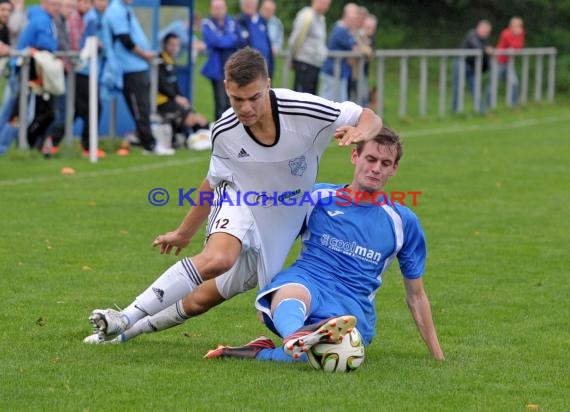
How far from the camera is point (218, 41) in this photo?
65.5 ft

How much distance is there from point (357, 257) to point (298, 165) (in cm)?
60

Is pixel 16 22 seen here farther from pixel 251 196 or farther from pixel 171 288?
pixel 171 288

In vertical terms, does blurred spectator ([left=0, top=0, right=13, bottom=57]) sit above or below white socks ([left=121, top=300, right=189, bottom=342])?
above

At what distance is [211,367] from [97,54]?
11.4 meters

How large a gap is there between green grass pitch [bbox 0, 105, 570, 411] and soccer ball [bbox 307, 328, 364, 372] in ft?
0.27

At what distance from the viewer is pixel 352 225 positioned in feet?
23.5

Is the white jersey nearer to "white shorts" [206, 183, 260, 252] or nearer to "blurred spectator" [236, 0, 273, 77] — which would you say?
"white shorts" [206, 183, 260, 252]

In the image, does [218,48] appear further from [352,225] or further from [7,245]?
[352,225]

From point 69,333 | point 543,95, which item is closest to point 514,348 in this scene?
point 69,333

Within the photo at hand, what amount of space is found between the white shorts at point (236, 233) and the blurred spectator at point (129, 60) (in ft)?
35.9

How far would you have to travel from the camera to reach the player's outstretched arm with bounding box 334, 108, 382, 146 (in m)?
6.51

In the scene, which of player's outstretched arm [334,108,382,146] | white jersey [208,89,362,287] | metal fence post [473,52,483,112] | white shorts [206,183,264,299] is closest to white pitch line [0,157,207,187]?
white shorts [206,183,264,299]

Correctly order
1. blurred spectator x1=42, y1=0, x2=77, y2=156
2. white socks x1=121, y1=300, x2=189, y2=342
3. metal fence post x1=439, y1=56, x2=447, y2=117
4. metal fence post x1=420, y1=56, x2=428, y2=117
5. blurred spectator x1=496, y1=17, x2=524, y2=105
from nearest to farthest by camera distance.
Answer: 1. white socks x1=121, y1=300, x2=189, y2=342
2. blurred spectator x1=42, y1=0, x2=77, y2=156
3. metal fence post x1=420, y1=56, x2=428, y2=117
4. metal fence post x1=439, y1=56, x2=447, y2=117
5. blurred spectator x1=496, y1=17, x2=524, y2=105

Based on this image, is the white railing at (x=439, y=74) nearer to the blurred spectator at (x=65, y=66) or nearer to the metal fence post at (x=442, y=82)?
the metal fence post at (x=442, y=82)
